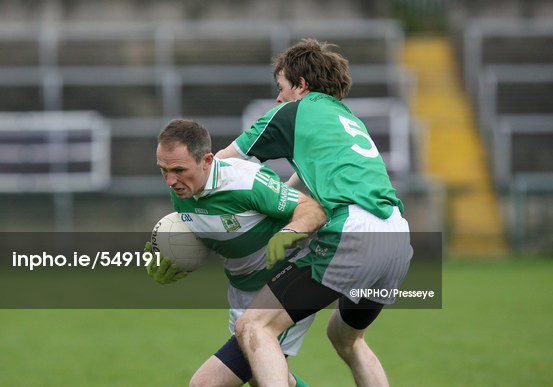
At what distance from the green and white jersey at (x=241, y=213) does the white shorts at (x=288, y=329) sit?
8 centimetres

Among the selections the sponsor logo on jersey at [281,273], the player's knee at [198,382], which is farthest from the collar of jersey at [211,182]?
the player's knee at [198,382]

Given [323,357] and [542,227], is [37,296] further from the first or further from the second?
[542,227]

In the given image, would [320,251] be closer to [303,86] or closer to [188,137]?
[188,137]

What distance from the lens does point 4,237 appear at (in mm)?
16375

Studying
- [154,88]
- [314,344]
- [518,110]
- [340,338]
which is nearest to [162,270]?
[340,338]

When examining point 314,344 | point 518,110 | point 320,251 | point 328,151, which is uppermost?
point 328,151

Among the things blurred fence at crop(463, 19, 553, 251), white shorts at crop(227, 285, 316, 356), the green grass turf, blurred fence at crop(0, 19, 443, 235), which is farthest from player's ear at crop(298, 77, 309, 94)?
blurred fence at crop(463, 19, 553, 251)

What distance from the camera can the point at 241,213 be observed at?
4.36 meters

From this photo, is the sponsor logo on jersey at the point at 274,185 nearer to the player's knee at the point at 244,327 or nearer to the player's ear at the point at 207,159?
the player's ear at the point at 207,159

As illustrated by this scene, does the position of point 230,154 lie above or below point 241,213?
above

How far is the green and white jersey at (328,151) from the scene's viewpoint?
4070mm

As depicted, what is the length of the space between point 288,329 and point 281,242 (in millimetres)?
643

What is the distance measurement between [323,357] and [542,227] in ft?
36.3

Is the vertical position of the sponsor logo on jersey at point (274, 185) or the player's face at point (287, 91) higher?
the player's face at point (287, 91)
